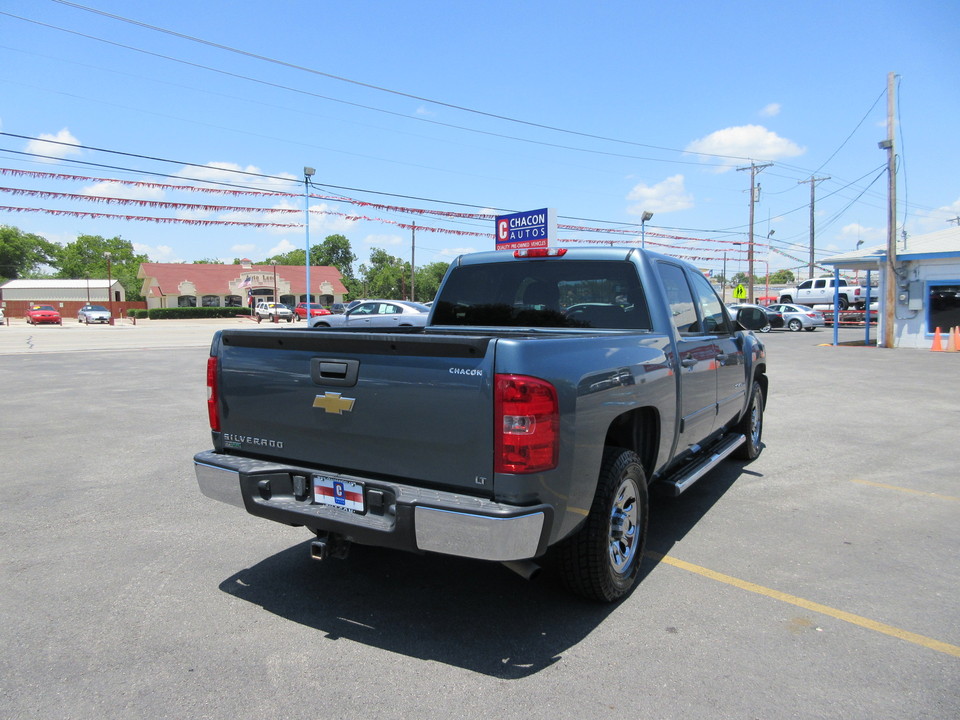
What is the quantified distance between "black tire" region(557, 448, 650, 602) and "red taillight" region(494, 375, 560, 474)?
2.08ft

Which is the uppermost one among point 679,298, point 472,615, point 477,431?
point 679,298

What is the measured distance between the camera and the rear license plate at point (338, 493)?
119 inches

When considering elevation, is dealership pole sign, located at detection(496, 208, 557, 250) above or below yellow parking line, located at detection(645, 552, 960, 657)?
above

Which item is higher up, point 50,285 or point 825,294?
point 50,285

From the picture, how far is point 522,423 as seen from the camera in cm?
271

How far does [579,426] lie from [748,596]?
1.54m

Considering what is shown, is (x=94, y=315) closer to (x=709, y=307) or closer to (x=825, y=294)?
(x=825, y=294)

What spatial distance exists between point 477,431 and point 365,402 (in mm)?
599

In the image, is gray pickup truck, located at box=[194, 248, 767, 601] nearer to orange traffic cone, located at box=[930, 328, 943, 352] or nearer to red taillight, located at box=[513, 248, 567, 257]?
red taillight, located at box=[513, 248, 567, 257]

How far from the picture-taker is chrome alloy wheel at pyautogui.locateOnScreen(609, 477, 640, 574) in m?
3.45

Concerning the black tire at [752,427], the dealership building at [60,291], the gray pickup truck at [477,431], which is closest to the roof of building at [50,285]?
the dealership building at [60,291]

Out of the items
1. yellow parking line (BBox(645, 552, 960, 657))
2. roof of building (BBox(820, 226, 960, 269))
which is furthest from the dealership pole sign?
yellow parking line (BBox(645, 552, 960, 657))

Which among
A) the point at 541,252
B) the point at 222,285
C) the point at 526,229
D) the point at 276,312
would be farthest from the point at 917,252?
the point at 222,285

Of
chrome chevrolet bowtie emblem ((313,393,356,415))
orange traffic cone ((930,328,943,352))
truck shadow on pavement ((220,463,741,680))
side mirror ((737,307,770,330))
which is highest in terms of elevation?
side mirror ((737,307,770,330))
